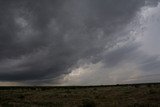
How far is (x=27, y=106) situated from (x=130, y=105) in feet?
39.2

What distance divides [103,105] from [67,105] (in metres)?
4.42

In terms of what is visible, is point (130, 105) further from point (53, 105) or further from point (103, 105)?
point (53, 105)

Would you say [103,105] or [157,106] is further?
[103,105]

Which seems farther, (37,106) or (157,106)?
(37,106)

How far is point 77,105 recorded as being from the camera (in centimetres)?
3359

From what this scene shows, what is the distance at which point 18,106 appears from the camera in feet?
108

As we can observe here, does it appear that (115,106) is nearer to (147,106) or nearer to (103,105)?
(103,105)

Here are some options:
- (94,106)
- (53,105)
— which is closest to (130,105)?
(94,106)

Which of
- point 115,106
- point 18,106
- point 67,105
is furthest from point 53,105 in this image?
point 115,106

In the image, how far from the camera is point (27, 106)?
3250 cm

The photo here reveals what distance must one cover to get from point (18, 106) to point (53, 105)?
4.18 metres

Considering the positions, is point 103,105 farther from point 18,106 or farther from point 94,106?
point 18,106

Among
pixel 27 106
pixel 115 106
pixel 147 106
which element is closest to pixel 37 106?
pixel 27 106

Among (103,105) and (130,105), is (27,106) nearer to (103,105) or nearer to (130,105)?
(103,105)
